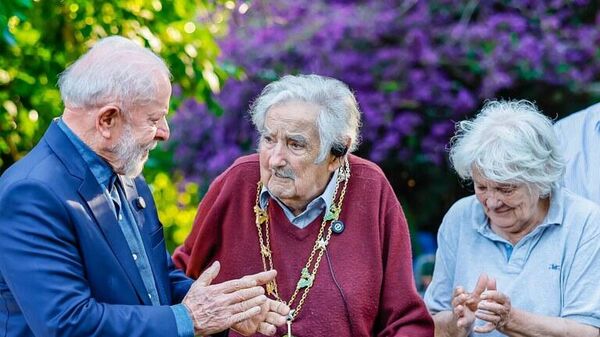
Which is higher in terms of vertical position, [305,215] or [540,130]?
[540,130]

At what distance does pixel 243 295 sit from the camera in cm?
326

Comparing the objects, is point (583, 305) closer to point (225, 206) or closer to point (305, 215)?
point (305, 215)

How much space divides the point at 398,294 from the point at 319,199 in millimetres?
431

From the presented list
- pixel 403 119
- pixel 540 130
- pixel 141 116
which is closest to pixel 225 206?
pixel 141 116

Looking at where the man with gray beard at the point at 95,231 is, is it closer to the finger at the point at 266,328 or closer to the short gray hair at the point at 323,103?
the finger at the point at 266,328

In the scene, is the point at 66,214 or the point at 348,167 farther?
the point at 348,167

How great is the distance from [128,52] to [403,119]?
3561 mm

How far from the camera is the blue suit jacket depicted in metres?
3.03

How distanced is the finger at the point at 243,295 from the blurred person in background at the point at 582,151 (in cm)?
153

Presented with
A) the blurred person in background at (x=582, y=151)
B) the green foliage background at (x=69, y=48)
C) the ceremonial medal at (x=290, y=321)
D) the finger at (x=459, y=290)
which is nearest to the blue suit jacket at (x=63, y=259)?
the ceremonial medal at (x=290, y=321)

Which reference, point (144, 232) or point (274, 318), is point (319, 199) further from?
point (144, 232)

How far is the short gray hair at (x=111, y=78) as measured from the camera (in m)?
3.18

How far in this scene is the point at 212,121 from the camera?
7.03 meters

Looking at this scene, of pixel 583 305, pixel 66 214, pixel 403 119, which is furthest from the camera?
pixel 403 119
